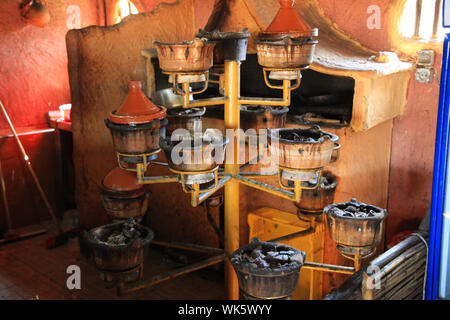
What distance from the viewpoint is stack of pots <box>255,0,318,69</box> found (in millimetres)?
2215

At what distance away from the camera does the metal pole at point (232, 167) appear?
→ 8.22 ft

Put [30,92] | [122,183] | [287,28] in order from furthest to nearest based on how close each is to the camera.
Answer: [30,92]
[122,183]
[287,28]

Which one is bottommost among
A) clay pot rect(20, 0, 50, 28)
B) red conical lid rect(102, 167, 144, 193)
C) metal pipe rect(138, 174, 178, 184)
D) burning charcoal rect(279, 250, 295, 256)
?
burning charcoal rect(279, 250, 295, 256)

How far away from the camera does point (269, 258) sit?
7.27ft

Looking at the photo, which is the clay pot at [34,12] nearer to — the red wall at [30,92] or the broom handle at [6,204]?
the red wall at [30,92]

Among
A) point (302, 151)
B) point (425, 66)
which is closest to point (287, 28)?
point (302, 151)

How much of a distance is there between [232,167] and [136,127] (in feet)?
1.82

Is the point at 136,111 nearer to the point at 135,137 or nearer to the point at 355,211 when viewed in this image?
the point at 135,137

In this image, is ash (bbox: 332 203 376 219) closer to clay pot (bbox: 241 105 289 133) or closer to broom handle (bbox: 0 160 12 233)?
clay pot (bbox: 241 105 289 133)

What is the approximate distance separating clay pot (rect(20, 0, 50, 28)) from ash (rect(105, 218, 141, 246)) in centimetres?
454

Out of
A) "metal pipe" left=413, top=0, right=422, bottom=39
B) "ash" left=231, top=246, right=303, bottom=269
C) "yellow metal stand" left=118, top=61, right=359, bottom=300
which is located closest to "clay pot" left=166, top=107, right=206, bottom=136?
"yellow metal stand" left=118, top=61, right=359, bottom=300

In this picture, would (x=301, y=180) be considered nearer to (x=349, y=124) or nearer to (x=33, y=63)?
(x=349, y=124)

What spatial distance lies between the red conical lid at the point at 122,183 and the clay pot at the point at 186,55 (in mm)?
911

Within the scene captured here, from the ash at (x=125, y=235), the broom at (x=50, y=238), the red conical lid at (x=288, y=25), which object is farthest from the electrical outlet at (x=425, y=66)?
the broom at (x=50, y=238)
